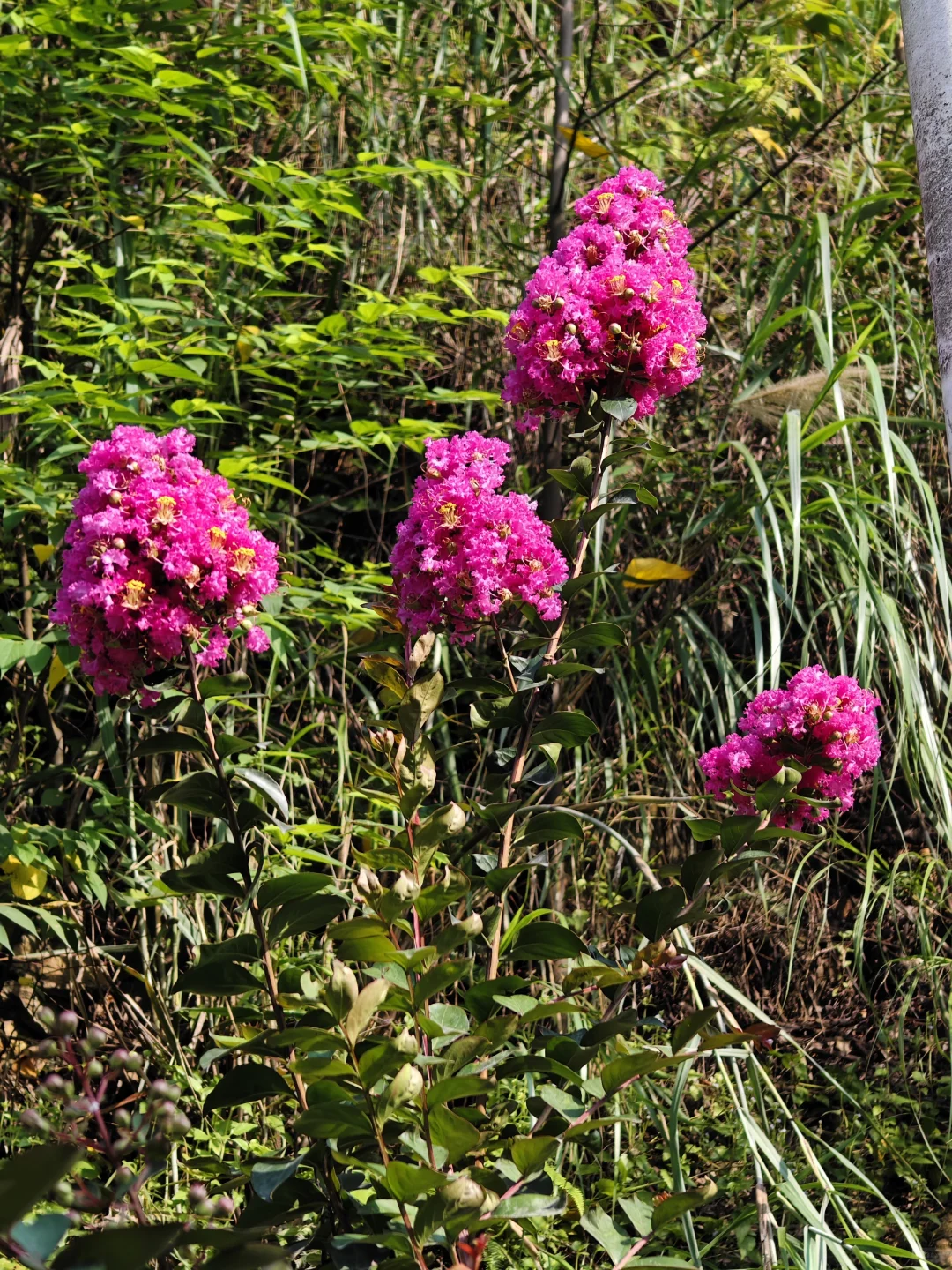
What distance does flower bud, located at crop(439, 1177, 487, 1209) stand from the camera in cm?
90

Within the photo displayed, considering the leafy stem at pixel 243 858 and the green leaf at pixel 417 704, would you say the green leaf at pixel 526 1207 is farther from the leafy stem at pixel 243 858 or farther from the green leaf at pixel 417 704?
the green leaf at pixel 417 704

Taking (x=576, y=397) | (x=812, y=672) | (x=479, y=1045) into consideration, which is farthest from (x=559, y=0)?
(x=479, y=1045)

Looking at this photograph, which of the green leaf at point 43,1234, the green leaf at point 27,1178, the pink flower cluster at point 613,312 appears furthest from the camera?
the pink flower cluster at point 613,312

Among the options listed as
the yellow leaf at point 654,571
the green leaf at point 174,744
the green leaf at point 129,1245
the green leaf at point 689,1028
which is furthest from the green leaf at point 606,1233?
the yellow leaf at point 654,571

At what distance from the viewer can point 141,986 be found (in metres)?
2.41

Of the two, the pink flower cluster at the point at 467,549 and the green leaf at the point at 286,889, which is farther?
the pink flower cluster at the point at 467,549

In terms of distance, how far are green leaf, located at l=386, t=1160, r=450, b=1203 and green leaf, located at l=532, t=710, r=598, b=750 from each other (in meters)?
0.47

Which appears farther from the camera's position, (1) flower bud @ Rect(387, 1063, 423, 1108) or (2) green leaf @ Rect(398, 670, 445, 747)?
(2) green leaf @ Rect(398, 670, 445, 747)

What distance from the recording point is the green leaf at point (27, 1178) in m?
0.40

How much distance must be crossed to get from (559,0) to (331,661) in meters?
1.66

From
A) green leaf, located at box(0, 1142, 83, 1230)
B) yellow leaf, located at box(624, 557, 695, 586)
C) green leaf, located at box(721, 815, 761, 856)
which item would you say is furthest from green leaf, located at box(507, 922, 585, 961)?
yellow leaf, located at box(624, 557, 695, 586)

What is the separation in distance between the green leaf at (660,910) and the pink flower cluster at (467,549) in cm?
32

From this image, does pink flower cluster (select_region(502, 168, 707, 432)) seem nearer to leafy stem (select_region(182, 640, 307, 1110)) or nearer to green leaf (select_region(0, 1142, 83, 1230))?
leafy stem (select_region(182, 640, 307, 1110))

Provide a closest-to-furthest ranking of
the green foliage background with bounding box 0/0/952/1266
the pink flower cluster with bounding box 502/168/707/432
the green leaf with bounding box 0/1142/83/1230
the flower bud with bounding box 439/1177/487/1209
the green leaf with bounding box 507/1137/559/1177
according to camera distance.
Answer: the green leaf with bounding box 0/1142/83/1230, the flower bud with bounding box 439/1177/487/1209, the green leaf with bounding box 507/1137/559/1177, the pink flower cluster with bounding box 502/168/707/432, the green foliage background with bounding box 0/0/952/1266
